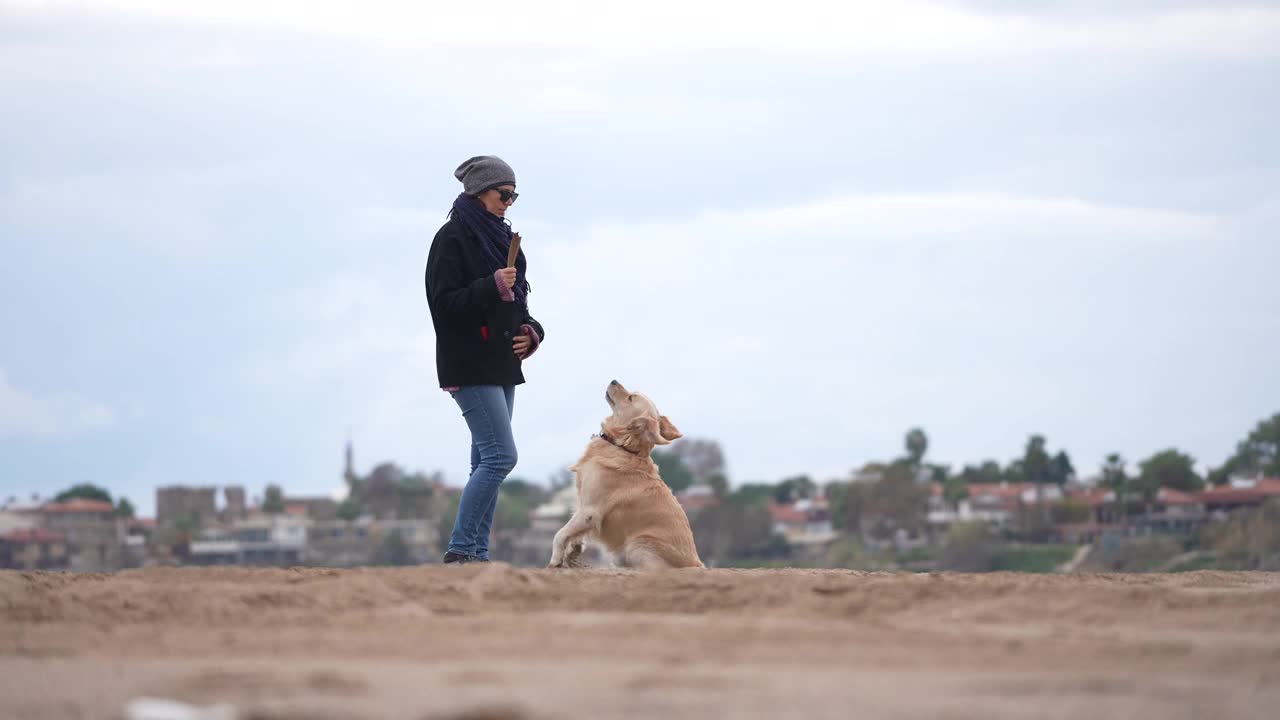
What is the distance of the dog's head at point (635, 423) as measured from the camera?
10016 millimetres

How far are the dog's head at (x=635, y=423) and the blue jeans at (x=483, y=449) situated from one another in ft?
3.40

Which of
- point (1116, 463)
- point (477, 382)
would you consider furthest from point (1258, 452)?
point (477, 382)

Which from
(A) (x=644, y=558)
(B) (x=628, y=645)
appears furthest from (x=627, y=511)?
(B) (x=628, y=645)

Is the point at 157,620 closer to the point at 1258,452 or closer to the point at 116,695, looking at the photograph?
the point at 116,695

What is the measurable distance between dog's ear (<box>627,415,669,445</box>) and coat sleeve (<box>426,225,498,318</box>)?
137cm

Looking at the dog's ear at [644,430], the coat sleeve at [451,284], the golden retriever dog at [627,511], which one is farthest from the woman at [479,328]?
the dog's ear at [644,430]

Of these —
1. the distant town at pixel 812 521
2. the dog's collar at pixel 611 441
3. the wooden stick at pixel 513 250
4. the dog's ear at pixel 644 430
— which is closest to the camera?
the wooden stick at pixel 513 250

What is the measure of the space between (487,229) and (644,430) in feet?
5.27

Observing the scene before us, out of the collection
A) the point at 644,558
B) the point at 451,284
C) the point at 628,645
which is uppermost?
the point at 451,284

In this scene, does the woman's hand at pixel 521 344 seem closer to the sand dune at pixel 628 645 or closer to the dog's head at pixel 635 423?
the dog's head at pixel 635 423

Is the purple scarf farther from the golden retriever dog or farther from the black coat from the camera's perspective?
the golden retriever dog

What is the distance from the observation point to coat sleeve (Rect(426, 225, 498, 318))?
29.5ft

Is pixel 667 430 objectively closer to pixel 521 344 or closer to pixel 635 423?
pixel 635 423

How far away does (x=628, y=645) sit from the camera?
243 inches
